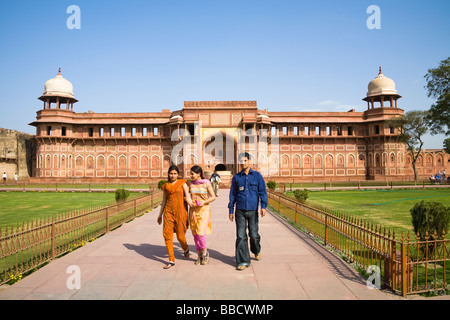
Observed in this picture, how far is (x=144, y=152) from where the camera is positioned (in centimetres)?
3353

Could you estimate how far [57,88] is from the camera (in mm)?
33312

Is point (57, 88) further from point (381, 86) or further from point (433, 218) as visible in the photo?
point (433, 218)

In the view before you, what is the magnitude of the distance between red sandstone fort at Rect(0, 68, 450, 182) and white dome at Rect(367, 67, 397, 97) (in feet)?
0.42

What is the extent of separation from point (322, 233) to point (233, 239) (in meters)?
1.95

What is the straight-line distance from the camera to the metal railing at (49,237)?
3.95m

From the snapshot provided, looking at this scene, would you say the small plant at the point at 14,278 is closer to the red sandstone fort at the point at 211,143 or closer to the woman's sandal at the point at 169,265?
the woman's sandal at the point at 169,265

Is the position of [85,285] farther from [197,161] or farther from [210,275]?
[197,161]

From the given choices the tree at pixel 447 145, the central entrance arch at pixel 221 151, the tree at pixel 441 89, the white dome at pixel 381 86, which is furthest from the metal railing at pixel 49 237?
the tree at pixel 447 145

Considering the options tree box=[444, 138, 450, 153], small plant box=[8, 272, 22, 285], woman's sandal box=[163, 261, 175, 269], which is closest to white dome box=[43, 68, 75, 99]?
small plant box=[8, 272, 22, 285]

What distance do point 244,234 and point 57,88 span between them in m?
36.2

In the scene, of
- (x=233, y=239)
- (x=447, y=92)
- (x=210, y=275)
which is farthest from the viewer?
(x=447, y=92)

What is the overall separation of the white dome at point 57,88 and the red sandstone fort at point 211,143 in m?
0.10

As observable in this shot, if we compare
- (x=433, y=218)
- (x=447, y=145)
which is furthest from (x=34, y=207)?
(x=447, y=145)

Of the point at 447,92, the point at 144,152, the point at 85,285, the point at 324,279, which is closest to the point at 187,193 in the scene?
the point at 85,285
